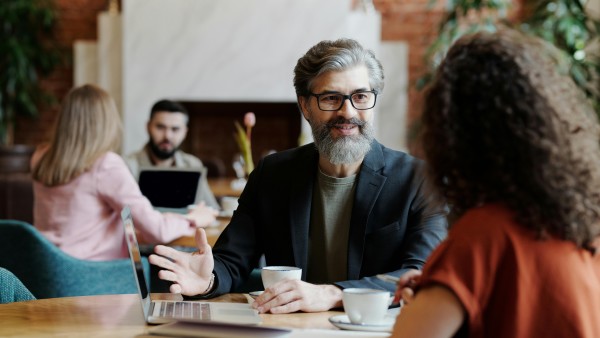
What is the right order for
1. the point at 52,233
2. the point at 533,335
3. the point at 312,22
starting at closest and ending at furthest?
1. the point at 533,335
2. the point at 52,233
3. the point at 312,22

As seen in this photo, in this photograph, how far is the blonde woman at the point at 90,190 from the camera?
3.19m


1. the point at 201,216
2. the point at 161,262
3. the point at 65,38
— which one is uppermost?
the point at 65,38

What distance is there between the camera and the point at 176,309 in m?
1.70

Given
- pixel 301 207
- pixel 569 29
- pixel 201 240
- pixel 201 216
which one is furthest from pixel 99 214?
pixel 569 29

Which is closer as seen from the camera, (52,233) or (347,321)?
(347,321)

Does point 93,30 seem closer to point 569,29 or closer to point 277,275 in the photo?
point 569,29

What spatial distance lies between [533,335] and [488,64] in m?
0.35

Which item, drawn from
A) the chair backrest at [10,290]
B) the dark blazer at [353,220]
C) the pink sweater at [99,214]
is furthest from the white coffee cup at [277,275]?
the pink sweater at [99,214]

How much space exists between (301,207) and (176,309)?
589mm

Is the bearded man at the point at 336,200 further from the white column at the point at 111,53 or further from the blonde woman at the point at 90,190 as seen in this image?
the white column at the point at 111,53

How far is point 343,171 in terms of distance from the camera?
227cm

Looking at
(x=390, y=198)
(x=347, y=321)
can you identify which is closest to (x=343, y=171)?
(x=390, y=198)

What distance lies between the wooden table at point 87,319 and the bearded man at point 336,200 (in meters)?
0.34

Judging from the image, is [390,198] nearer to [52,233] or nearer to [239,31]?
[52,233]
